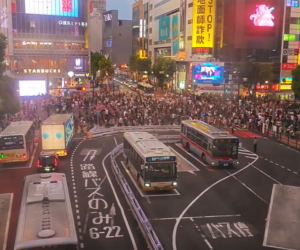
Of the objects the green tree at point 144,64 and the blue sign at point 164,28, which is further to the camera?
the green tree at point 144,64

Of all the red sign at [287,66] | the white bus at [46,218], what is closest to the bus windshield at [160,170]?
the white bus at [46,218]

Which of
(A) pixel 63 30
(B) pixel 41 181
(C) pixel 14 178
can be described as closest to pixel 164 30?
(A) pixel 63 30

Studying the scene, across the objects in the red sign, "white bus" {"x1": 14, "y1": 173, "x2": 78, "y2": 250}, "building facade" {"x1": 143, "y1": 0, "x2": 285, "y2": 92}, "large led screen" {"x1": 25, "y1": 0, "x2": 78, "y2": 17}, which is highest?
"large led screen" {"x1": 25, "y1": 0, "x2": 78, "y2": 17}

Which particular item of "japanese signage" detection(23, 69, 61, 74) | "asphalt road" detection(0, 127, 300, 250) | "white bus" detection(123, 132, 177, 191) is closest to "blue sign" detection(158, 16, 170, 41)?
"japanese signage" detection(23, 69, 61, 74)

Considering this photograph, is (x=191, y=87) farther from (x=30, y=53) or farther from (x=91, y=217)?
(x=91, y=217)

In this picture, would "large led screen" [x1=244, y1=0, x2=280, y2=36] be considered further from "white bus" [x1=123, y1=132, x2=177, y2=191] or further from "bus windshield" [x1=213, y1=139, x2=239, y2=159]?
"white bus" [x1=123, y1=132, x2=177, y2=191]

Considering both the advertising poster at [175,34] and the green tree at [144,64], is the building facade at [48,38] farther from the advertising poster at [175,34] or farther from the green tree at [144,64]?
the advertising poster at [175,34]
